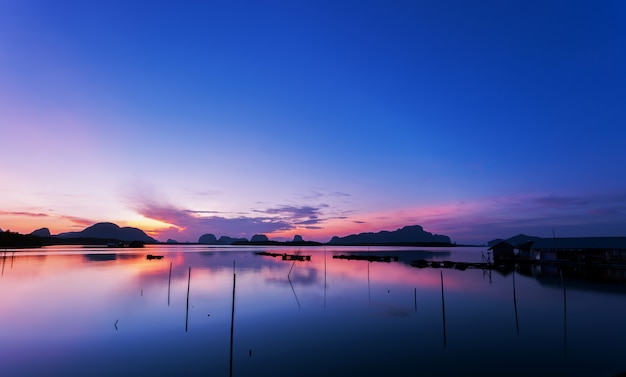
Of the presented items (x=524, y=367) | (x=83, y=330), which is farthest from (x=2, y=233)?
(x=524, y=367)

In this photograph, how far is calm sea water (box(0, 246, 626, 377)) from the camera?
18500 millimetres

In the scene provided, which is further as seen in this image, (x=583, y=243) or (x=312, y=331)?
(x=583, y=243)

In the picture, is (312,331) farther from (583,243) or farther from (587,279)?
(583,243)

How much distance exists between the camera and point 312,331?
25.9 meters

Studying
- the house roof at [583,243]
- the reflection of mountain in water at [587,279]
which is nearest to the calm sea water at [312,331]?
the reflection of mountain in water at [587,279]

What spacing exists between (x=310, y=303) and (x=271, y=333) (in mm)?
12407

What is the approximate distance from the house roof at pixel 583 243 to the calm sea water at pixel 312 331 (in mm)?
16219

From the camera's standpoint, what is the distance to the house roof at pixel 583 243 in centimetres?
5712

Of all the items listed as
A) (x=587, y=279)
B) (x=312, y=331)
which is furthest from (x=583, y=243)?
(x=312, y=331)

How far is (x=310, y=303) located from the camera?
123 ft

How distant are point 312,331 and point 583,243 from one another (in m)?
59.6

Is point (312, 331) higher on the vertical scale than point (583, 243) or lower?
lower

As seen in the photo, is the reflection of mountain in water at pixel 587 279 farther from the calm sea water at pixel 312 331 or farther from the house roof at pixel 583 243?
the house roof at pixel 583 243

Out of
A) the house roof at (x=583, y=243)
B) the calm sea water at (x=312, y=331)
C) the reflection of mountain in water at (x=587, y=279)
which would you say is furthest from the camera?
the house roof at (x=583, y=243)
